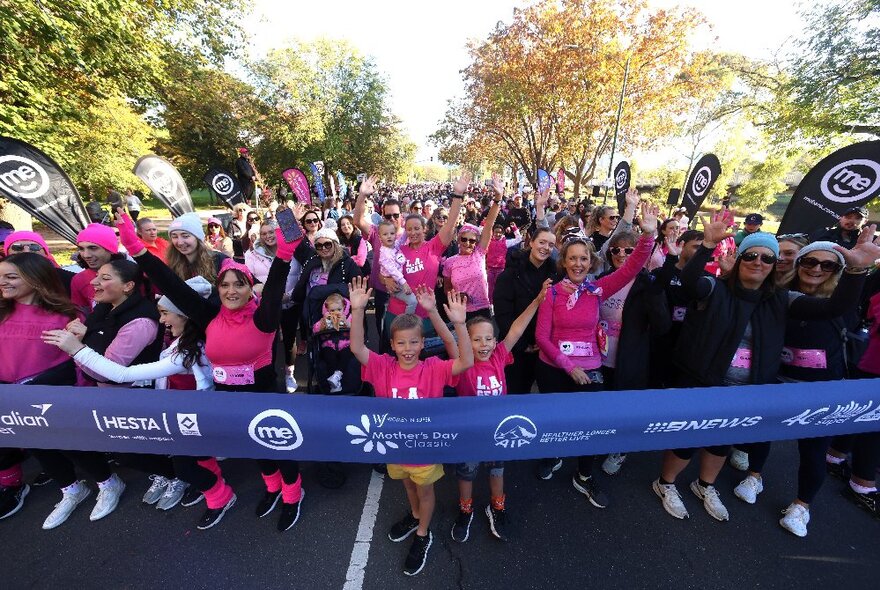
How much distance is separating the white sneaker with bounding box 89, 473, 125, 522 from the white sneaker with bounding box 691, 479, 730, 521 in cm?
482

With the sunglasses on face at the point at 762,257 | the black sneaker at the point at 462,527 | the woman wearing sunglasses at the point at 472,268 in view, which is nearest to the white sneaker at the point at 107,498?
the black sneaker at the point at 462,527

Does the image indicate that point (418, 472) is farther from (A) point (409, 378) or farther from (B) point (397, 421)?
(A) point (409, 378)

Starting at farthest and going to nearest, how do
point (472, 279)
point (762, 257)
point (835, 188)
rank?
point (472, 279) → point (835, 188) → point (762, 257)

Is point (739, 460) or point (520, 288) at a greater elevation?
point (520, 288)

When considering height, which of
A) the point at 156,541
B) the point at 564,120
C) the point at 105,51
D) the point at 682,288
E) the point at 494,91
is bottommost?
the point at 156,541

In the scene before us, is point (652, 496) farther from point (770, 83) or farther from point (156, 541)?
point (770, 83)

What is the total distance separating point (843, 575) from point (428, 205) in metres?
9.31

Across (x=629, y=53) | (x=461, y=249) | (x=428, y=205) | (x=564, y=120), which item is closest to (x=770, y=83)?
(x=629, y=53)

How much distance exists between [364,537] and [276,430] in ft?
3.80

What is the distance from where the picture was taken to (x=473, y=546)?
2744 millimetres

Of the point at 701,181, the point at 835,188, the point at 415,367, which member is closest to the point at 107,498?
the point at 415,367

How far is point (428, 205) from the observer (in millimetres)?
10219

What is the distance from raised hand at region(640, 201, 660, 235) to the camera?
109 inches

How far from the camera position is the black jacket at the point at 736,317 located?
8.70ft
